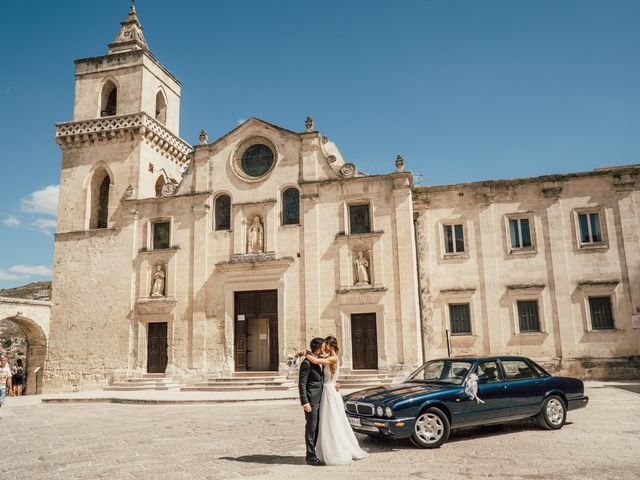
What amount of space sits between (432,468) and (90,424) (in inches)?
377

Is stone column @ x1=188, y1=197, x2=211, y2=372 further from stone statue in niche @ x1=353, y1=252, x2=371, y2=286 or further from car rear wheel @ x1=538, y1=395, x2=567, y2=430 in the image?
car rear wheel @ x1=538, y1=395, x2=567, y2=430

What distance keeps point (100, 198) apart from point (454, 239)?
19852 millimetres

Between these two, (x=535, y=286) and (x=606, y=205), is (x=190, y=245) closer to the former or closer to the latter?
(x=535, y=286)

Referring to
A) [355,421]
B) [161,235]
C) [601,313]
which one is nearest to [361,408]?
[355,421]

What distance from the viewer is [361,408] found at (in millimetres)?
9172

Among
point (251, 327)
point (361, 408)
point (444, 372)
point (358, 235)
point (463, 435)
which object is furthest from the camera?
point (251, 327)

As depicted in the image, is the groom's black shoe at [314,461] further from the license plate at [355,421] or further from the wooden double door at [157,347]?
the wooden double door at [157,347]

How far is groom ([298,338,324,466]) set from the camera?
791cm

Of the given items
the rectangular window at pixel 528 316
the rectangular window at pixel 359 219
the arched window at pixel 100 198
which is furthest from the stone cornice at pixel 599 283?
the arched window at pixel 100 198

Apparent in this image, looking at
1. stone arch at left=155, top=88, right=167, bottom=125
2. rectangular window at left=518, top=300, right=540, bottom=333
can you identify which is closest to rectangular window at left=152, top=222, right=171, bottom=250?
stone arch at left=155, top=88, right=167, bottom=125

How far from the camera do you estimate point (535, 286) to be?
23.0m

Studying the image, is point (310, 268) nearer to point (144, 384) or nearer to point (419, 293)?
point (419, 293)

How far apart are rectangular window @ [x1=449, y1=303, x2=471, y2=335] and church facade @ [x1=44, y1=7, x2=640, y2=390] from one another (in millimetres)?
46

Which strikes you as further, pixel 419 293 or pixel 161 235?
pixel 161 235
